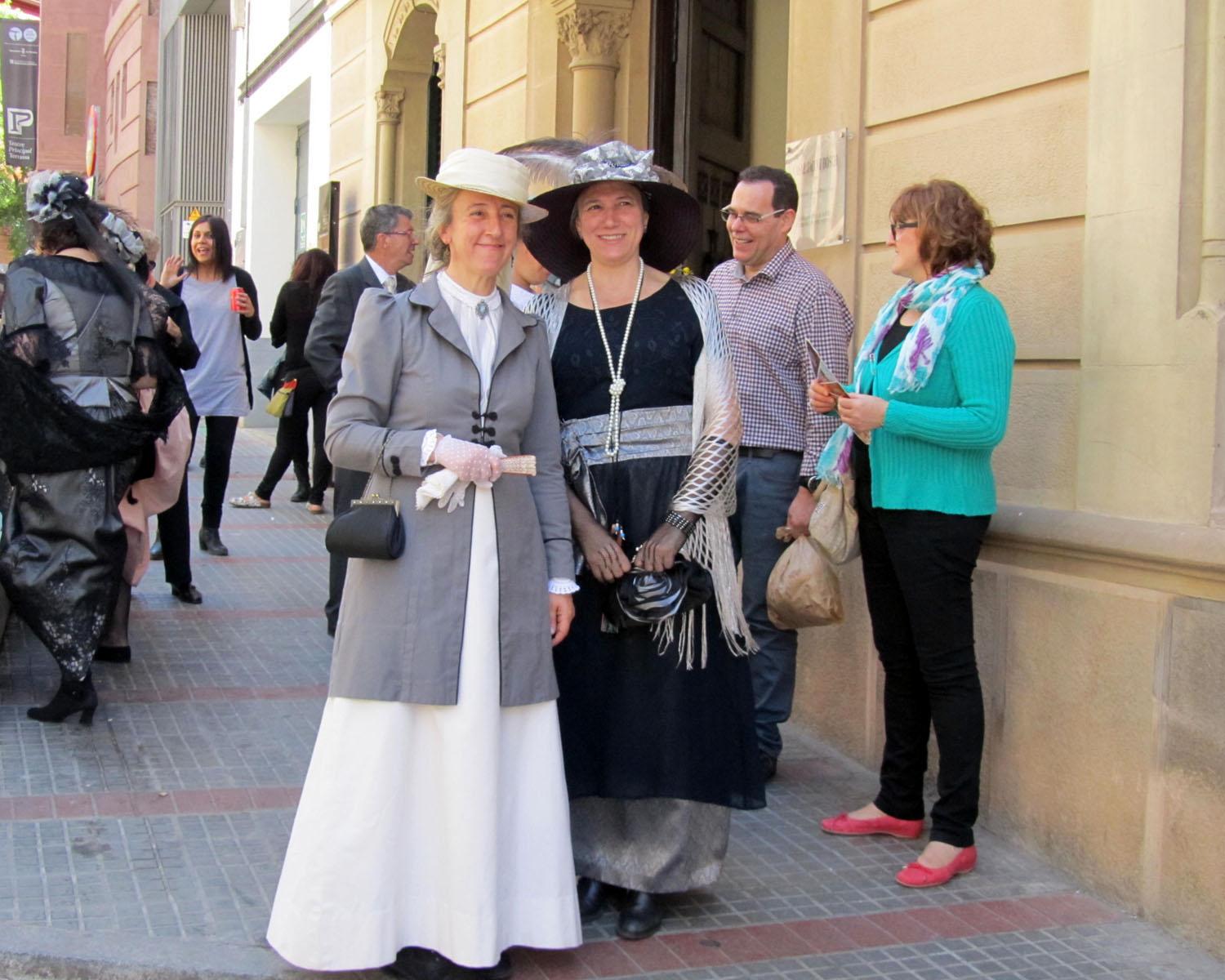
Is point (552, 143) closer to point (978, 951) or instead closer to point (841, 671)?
point (841, 671)

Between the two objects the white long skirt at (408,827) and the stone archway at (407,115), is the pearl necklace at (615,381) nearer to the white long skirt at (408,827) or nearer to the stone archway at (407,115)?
the white long skirt at (408,827)

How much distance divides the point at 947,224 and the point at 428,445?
173 cm

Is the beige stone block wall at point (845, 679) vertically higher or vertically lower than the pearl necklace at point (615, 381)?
lower

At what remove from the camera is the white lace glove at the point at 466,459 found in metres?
3.51

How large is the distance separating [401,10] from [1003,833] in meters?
10.0

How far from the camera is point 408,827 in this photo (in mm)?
3609

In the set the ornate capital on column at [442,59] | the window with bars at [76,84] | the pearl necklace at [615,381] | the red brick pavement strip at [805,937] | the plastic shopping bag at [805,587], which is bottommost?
the red brick pavement strip at [805,937]

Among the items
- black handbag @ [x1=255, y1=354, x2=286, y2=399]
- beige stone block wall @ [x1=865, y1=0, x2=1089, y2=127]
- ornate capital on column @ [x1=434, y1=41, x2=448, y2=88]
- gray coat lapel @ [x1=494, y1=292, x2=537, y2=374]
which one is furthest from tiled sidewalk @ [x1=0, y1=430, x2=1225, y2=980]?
ornate capital on column @ [x1=434, y1=41, x2=448, y2=88]

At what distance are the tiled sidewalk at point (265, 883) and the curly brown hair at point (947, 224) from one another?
5.99ft

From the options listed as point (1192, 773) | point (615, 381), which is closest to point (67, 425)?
point (615, 381)

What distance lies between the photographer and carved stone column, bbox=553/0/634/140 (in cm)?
910

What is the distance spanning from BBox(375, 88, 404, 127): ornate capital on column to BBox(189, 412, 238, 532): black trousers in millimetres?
5176

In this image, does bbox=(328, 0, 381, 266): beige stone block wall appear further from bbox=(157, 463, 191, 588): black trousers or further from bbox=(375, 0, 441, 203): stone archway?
bbox=(157, 463, 191, 588): black trousers

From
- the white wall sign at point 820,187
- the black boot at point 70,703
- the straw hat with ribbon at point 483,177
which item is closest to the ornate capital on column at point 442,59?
the white wall sign at point 820,187
